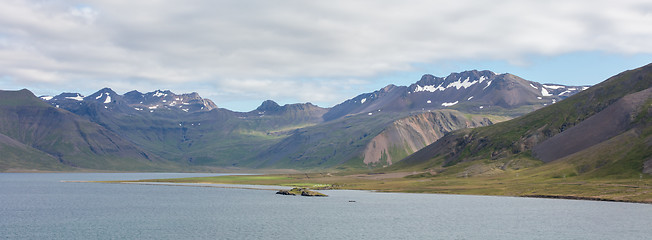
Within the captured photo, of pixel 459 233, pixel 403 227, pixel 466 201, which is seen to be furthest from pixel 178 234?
pixel 466 201

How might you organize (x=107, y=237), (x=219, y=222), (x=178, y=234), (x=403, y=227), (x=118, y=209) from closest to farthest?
1. (x=107, y=237)
2. (x=178, y=234)
3. (x=403, y=227)
4. (x=219, y=222)
5. (x=118, y=209)

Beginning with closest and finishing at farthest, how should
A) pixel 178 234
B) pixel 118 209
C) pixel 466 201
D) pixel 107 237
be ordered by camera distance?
1. pixel 107 237
2. pixel 178 234
3. pixel 118 209
4. pixel 466 201

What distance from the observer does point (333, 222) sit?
121000 mm

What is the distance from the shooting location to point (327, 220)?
410 feet

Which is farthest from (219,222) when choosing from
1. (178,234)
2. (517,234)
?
(517,234)

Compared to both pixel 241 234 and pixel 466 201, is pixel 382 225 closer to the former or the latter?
pixel 241 234

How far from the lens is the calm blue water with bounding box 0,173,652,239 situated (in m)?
99.9

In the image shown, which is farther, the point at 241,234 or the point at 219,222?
the point at 219,222

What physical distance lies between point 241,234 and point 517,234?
5032cm

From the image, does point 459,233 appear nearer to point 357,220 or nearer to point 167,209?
point 357,220

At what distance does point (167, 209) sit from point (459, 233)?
274 ft

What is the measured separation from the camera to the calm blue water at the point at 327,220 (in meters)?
99.9

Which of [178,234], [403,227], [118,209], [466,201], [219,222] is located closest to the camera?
[178,234]

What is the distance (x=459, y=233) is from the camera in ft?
336
